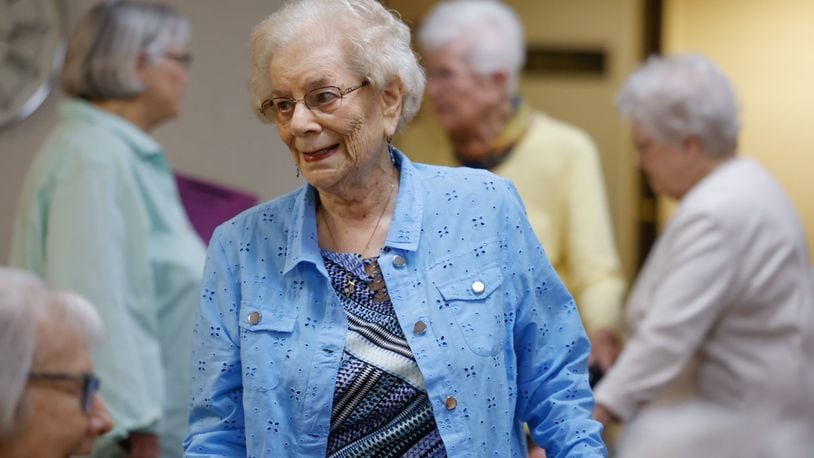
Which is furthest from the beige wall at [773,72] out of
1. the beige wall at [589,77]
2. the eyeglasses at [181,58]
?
the eyeglasses at [181,58]

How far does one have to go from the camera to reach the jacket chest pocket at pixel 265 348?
7.84 feet

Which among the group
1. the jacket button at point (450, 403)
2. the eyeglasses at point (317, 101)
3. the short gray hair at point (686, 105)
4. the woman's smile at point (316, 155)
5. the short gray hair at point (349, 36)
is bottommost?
the short gray hair at point (686, 105)

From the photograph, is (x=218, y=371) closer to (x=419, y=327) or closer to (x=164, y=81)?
(x=419, y=327)

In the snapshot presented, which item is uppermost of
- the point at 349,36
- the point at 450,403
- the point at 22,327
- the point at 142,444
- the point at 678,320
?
the point at 349,36

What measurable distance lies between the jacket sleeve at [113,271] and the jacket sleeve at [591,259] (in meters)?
1.25

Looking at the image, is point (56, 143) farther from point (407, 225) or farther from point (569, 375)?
point (569, 375)

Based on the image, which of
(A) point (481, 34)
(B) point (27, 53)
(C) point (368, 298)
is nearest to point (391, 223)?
(C) point (368, 298)

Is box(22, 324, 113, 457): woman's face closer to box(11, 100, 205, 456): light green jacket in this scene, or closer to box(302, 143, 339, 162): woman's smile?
box(302, 143, 339, 162): woman's smile

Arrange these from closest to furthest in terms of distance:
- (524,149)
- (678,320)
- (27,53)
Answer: (678,320), (524,149), (27,53)

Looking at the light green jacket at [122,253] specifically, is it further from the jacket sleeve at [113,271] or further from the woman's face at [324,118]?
the woman's face at [324,118]

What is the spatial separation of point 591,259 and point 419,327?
1.75 metres

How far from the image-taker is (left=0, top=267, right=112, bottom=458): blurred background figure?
2012mm

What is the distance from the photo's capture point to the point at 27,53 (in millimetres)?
4738

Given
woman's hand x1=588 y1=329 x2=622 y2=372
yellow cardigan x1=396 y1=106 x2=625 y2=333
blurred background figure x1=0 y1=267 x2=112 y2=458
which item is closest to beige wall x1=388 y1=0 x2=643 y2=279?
yellow cardigan x1=396 y1=106 x2=625 y2=333
